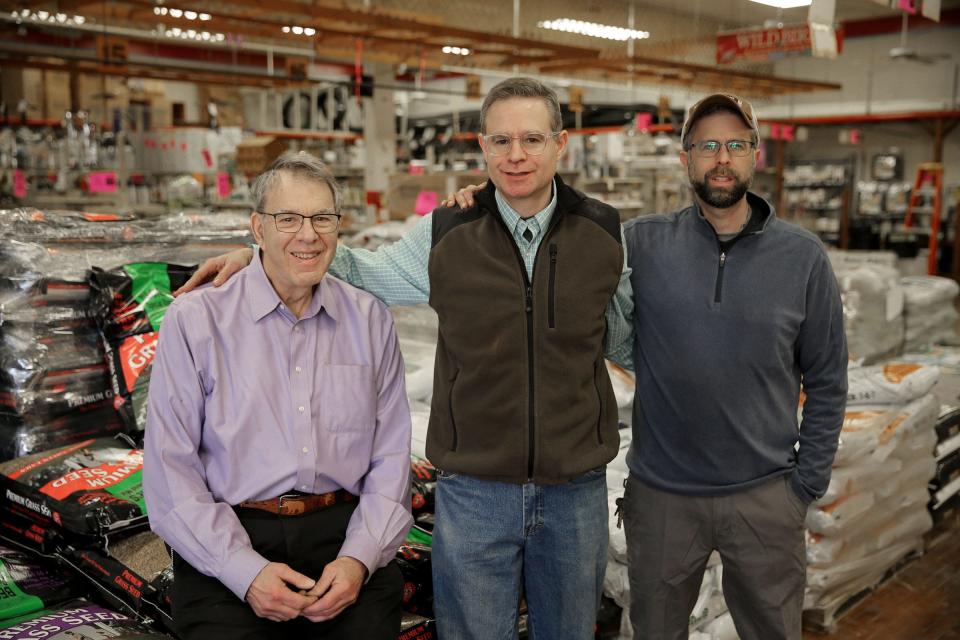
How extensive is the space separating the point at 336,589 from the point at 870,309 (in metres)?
5.55

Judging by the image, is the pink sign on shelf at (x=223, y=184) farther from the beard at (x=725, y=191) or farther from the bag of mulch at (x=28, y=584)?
the beard at (x=725, y=191)

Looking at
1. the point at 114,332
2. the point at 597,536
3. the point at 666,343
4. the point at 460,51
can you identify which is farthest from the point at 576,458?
the point at 460,51

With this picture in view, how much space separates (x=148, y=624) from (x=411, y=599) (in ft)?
2.25

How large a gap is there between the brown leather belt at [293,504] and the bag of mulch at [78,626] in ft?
1.69

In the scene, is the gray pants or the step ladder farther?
the step ladder

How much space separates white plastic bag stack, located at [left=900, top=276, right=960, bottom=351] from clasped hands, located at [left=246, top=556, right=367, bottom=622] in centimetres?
661

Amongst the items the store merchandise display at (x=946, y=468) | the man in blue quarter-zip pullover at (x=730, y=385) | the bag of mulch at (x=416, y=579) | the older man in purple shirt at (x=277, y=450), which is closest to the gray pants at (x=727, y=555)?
the man in blue quarter-zip pullover at (x=730, y=385)

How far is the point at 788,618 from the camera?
2182mm

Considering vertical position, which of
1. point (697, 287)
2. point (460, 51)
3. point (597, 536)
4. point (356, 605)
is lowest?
point (356, 605)

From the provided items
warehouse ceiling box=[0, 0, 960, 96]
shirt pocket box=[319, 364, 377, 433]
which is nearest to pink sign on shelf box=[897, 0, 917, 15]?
warehouse ceiling box=[0, 0, 960, 96]

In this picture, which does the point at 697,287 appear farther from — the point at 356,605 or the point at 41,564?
the point at 41,564

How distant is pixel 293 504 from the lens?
1.82 m

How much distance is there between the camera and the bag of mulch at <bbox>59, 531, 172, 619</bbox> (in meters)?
2.15

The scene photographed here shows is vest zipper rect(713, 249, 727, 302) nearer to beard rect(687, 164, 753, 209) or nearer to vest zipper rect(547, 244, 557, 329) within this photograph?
beard rect(687, 164, 753, 209)
